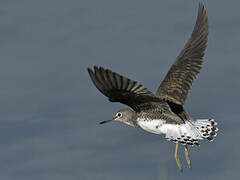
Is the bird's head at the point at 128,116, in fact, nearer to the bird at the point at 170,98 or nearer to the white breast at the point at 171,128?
the bird at the point at 170,98

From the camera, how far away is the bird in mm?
11643

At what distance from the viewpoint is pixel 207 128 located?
13.2m

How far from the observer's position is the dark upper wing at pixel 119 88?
36.9ft

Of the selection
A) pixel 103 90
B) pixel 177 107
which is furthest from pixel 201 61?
pixel 103 90

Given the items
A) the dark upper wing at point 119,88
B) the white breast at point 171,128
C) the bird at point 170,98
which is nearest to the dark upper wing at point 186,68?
the bird at point 170,98

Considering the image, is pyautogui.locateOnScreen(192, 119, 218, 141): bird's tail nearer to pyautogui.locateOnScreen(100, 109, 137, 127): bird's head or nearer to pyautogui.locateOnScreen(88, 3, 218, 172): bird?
pyautogui.locateOnScreen(88, 3, 218, 172): bird

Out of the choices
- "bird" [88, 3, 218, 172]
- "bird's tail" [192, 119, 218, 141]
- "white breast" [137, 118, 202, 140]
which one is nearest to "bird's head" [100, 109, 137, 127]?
"bird" [88, 3, 218, 172]

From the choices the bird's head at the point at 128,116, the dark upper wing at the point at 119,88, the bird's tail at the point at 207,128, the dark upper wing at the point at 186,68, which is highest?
the dark upper wing at the point at 186,68

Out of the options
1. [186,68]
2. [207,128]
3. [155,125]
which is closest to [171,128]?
[155,125]

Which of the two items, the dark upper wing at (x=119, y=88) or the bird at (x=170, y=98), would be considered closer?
the dark upper wing at (x=119, y=88)

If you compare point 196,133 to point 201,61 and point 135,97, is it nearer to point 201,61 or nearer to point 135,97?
point 135,97

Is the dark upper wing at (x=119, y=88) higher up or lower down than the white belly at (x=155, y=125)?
higher up

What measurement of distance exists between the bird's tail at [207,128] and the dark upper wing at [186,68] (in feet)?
2.61

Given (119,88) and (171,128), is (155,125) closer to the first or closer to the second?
(171,128)
